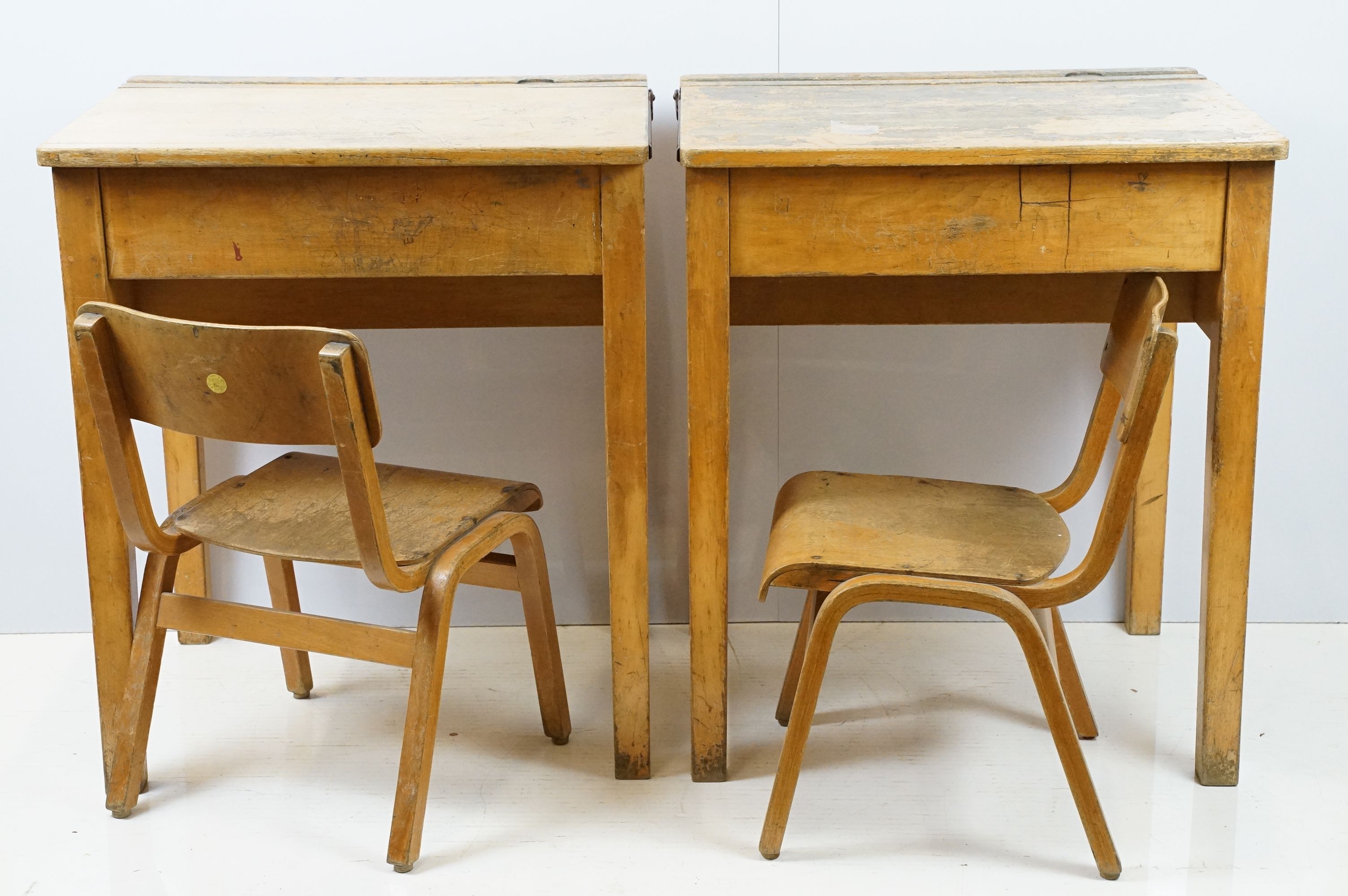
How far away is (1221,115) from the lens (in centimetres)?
198

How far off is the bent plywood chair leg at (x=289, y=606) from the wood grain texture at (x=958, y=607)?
0.91 meters

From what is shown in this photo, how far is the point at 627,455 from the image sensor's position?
200 cm

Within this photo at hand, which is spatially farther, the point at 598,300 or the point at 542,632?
the point at 598,300

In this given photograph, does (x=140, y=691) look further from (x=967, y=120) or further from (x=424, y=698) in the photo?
(x=967, y=120)

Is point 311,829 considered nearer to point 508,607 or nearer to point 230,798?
point 230,798

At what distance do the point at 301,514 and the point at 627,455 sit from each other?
478 mm

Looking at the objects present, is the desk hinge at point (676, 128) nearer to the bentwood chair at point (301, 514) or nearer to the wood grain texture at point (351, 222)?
the wood grain texture at point (351, 222)

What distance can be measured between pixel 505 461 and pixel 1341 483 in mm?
1594

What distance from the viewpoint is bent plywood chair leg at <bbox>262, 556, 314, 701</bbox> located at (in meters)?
2.31

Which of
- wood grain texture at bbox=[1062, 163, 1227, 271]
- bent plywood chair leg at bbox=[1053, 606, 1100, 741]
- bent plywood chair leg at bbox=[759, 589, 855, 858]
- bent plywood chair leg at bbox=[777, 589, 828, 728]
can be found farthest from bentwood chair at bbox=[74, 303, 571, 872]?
wood grain texture at bbox=[1062, 163, 1227, 271]

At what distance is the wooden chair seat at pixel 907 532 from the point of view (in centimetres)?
187

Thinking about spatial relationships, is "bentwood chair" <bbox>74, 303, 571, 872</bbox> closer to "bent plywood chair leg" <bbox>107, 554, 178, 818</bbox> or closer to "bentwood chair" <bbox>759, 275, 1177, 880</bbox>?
"bent plywood chair leg" <bbox>107, 554, 178, 818</bbox>

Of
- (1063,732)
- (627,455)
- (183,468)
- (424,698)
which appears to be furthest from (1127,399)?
(183,468)

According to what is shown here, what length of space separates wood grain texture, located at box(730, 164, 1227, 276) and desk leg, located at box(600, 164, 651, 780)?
14 centimetres
